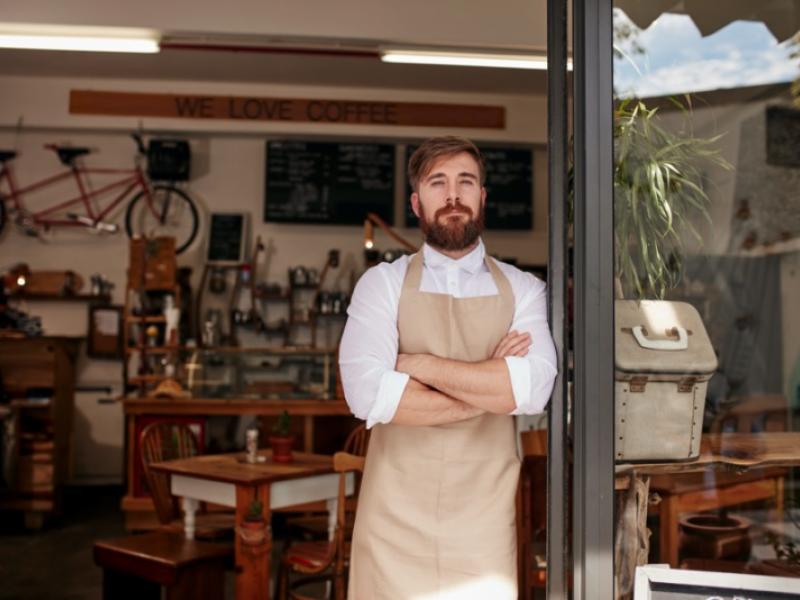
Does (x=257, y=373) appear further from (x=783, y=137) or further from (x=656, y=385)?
(x=656, y=385)

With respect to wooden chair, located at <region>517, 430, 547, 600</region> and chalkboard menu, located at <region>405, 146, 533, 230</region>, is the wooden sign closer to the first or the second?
chalkboard menu, located at <region>405, 146, 533, 230</region>

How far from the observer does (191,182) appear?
932 centimetres

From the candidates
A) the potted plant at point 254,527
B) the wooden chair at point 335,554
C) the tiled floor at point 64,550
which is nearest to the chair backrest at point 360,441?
the wooden chair at point 335,554

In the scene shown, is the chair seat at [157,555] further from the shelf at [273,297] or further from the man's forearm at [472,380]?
the shelf at [273,297]

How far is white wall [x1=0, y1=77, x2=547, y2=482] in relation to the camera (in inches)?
349

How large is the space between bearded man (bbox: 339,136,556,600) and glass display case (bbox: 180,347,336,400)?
15.8 ft

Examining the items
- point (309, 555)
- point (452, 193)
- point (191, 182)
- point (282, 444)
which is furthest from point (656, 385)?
point (191, 182)

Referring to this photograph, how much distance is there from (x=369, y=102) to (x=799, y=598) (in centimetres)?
733

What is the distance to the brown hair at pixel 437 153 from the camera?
249cm

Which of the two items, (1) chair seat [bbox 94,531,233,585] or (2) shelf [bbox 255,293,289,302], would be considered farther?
(2) shelf [bbox 255,293,289,302]

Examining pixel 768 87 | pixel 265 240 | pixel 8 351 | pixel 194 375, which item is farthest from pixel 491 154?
pixel 768 87

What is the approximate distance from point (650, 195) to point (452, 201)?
20.9 inches

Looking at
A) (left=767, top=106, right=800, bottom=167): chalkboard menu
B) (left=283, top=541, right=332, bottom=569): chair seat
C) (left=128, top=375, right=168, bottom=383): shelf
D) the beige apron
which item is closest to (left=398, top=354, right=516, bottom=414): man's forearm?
the beige apron

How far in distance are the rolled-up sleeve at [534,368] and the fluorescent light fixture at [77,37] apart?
13.2 ft
